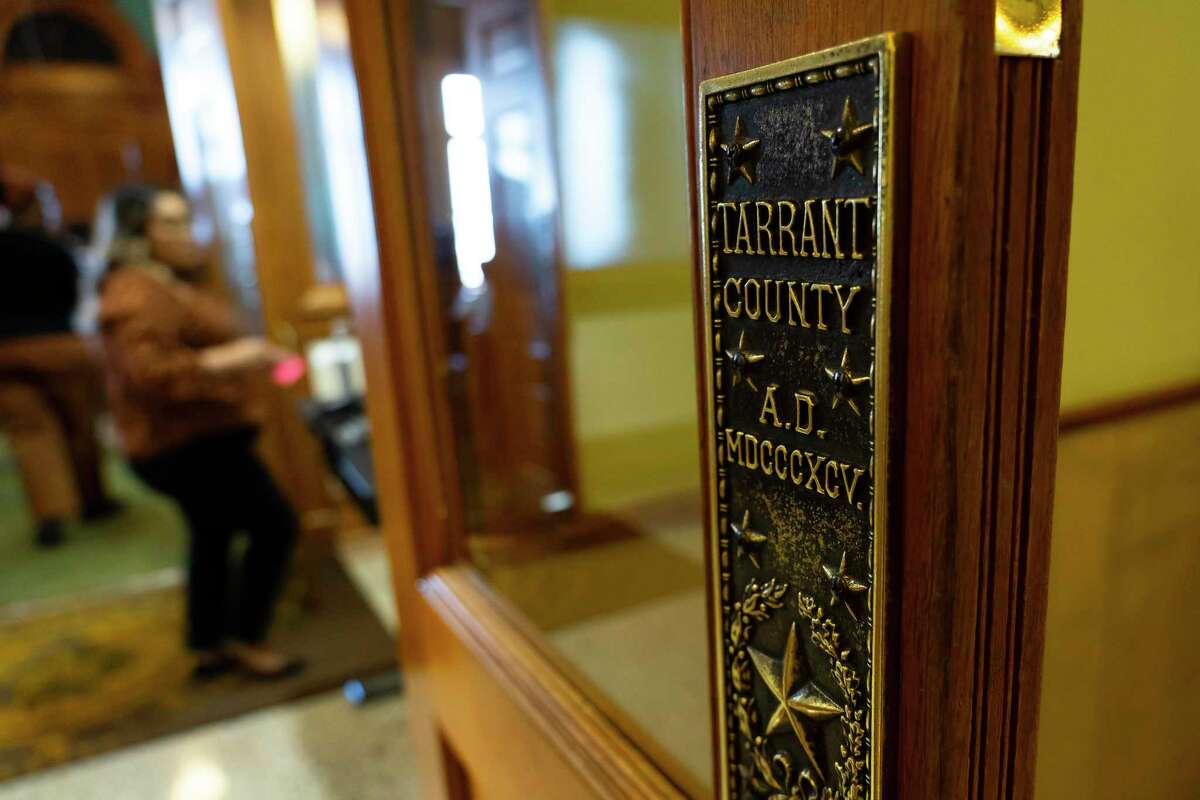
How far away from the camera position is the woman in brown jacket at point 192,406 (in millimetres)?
1797

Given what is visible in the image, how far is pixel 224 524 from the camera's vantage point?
206 centimetres

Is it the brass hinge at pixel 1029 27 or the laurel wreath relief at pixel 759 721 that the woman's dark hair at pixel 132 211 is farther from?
the brass hinge at pixel 1029 27

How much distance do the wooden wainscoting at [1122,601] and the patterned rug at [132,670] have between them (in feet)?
5.98

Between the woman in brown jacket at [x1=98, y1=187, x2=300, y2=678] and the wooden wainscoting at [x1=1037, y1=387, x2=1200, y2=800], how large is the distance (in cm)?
174

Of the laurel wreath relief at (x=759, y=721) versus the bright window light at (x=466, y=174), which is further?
the bright window light at (x=466, y=174)

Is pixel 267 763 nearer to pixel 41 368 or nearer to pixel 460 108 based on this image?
pixel 460 108

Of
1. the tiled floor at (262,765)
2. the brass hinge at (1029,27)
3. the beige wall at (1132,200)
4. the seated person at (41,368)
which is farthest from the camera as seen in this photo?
the seated person at (41,368)

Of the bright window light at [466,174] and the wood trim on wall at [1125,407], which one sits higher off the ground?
the bright window light at [466,174]

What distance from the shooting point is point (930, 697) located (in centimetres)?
33

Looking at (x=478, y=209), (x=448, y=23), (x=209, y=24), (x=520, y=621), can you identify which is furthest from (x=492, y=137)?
(x=520, y=621)

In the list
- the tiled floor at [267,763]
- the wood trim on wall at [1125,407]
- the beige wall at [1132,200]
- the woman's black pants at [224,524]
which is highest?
the beige wall at [1132,200]

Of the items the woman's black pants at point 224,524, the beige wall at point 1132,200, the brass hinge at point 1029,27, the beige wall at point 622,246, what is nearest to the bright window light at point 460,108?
the beige wall at point 622,246

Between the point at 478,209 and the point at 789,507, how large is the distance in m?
1.17

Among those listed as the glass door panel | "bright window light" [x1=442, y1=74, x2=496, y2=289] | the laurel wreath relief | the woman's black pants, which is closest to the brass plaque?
the laurel wreath relief
